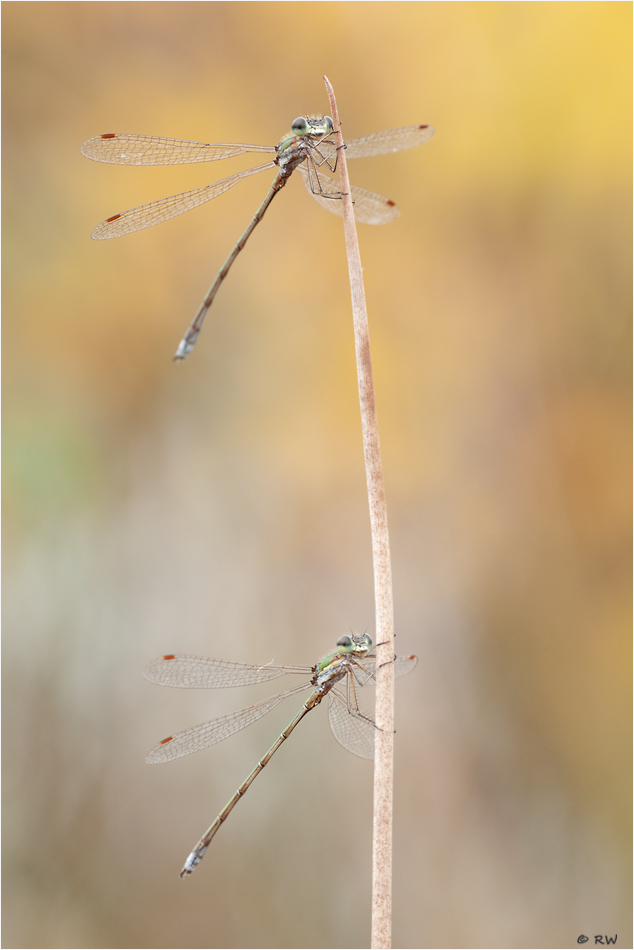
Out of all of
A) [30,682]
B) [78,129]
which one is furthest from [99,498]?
[78,129]

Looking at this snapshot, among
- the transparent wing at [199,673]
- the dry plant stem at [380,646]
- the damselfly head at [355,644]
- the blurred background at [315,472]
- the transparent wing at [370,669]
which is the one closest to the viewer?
the dry plant stem at [380,646]

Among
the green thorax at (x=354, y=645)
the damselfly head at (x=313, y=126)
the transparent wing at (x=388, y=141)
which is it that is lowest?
the green thorax at (x=354, y=645)

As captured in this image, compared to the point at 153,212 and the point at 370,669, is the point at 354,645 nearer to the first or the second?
the point at 370,669

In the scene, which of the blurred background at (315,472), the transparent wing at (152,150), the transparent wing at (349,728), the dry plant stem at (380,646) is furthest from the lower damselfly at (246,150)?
the blurred background at (315,472)

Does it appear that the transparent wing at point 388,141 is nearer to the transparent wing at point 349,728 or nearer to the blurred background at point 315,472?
the blurred background at point 315,472

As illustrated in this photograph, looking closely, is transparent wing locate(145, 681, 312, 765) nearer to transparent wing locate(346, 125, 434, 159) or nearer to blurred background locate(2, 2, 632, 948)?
blurred background locate(2, 2, 632, 948)

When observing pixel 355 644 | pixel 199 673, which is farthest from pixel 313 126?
pixel 199 673

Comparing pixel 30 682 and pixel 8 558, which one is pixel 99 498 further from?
pixel 30 682
